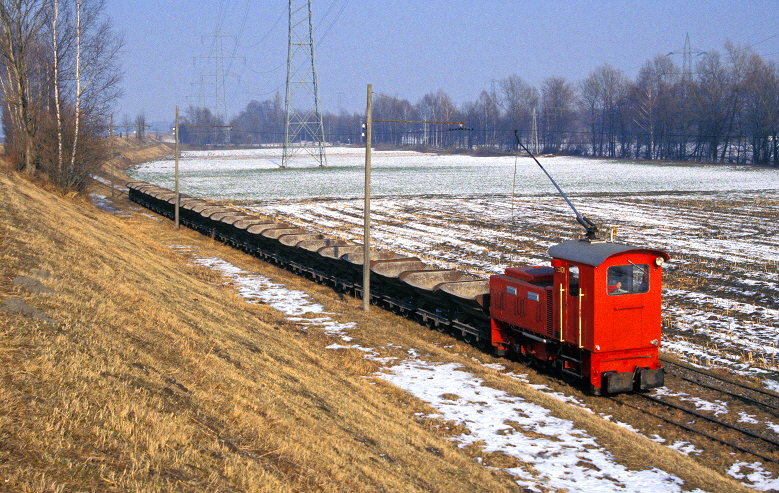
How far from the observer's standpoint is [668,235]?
37.0 m

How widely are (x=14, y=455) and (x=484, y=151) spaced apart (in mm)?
150046

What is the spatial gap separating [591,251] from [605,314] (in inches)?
50.3

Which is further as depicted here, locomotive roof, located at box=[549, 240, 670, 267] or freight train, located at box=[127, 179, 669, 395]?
freight train, located at box=[127, 179, 669, 395]

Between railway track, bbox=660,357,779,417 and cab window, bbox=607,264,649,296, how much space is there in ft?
9.19

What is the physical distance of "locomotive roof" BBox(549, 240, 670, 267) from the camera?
13.5 m

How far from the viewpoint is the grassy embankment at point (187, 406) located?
671 cm

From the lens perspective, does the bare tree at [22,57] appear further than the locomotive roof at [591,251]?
Yes

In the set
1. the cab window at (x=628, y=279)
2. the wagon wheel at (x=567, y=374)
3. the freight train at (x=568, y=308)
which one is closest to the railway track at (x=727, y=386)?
the freight train at (x=568, y=308)

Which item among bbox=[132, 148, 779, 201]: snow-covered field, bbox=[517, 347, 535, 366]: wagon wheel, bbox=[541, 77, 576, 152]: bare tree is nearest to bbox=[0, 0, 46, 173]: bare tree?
bbox=[132, 148, 779, 201]: snow-covered field

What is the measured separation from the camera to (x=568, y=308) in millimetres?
14234

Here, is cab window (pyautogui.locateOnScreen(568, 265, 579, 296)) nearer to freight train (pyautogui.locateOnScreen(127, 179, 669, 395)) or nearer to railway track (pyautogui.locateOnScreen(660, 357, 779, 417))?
freight train (pyautogui.locateOnScreen(127, 179, 669, 395))

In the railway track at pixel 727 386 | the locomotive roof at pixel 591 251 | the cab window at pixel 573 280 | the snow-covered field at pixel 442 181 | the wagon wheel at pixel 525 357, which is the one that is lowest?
the railway track at pixel 727 386

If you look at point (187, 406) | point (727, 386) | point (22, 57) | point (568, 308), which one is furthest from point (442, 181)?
point (187, 406)

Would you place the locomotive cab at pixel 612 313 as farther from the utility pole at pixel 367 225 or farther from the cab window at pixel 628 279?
the utility pole at pixel 367 225
